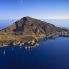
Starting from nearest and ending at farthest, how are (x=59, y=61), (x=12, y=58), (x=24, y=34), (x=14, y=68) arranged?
(x=14, y=68) → (x=59, y=61) → (x=12, y=58) → (x=24, y=34)

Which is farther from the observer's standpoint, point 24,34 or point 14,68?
point 24,34

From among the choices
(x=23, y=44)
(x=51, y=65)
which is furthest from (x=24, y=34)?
(x=51, y=65)

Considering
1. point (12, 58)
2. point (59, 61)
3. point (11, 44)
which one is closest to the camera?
point (59, 61)

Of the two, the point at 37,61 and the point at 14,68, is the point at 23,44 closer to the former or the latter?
the point at 37,61

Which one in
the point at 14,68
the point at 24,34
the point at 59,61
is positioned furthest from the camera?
the point at 24,34

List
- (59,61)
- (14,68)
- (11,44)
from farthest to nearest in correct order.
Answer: (11,44) < (59,61) < (14,68)

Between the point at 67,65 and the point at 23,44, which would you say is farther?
the point at 23,44

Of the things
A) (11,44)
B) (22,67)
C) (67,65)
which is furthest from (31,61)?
(11,44)

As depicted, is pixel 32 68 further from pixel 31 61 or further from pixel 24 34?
pixel 24 34
